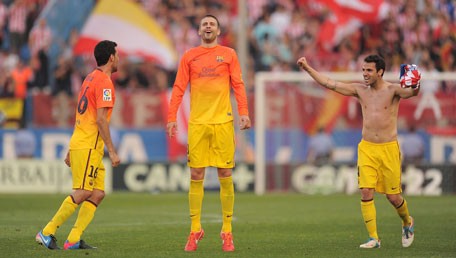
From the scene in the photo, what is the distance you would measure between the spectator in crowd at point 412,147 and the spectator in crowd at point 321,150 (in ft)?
5.66

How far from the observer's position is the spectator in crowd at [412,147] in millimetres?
24141

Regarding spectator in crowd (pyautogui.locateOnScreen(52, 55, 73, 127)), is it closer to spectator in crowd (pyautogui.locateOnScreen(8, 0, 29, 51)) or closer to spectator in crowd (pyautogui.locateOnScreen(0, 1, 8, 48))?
spectator in crowd (pyautogui.locateOnScreen(8, 0, 29, 51))

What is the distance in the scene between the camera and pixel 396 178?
1152cm

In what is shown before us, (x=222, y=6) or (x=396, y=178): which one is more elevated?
(x=222, y=6)

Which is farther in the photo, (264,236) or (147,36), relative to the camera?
(147,36)

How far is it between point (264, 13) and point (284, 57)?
1.50 meters

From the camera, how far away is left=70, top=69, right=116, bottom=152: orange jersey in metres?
10.5

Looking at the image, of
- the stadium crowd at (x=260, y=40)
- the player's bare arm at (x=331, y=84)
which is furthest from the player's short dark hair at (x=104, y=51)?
the stadium crowd at (x=260, y=40)

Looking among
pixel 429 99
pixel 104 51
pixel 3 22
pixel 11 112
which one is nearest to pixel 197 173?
pixel 104 51

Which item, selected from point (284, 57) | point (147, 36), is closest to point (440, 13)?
point (284, 57)

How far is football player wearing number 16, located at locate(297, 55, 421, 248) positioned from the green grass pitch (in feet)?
1.69

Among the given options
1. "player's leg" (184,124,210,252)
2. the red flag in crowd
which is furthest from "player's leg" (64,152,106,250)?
the red flag in crowd

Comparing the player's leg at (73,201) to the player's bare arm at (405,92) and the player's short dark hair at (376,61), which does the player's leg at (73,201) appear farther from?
the player's bare arm at (405,92)

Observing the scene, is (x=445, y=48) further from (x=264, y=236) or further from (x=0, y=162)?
(x=264, y=236)
